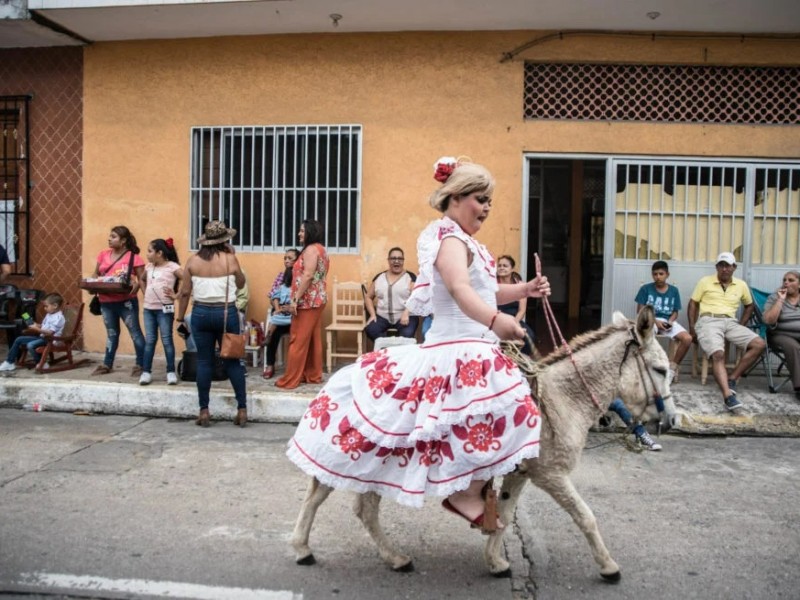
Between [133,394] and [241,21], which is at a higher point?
[241,21]

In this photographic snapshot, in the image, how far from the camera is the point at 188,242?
32.0ft

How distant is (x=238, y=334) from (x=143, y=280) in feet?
7.07

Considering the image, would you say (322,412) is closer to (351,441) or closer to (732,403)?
(351,441)

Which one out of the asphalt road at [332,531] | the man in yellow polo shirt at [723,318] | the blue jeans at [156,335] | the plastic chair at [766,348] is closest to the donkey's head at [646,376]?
the asphalt road at [332,531]

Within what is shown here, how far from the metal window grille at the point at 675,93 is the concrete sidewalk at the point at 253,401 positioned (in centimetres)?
316

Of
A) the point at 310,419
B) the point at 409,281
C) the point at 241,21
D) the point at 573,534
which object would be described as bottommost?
the point at 573,534

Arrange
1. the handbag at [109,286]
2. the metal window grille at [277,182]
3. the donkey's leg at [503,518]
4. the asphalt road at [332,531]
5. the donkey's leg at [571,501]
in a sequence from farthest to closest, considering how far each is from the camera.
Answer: the metal window grille at [277,182] → the handbag at [109,286] → the donkey's leg at [503,518] → the asphalt road at [332,531] → the donkey's leg at [571,501]

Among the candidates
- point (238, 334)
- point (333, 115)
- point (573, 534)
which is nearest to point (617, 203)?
point (333, 115)

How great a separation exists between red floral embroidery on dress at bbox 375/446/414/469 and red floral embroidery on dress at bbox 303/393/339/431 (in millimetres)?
295

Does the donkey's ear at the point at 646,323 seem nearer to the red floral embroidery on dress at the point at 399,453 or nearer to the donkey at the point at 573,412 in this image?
the donkey at the point at 573,412

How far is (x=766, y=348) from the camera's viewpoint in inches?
324

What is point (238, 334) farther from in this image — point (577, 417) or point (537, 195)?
point (537, 195)

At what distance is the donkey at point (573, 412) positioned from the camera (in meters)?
3.72

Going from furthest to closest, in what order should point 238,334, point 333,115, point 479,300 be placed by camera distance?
point 333,115
point 238,334
point 479,300
